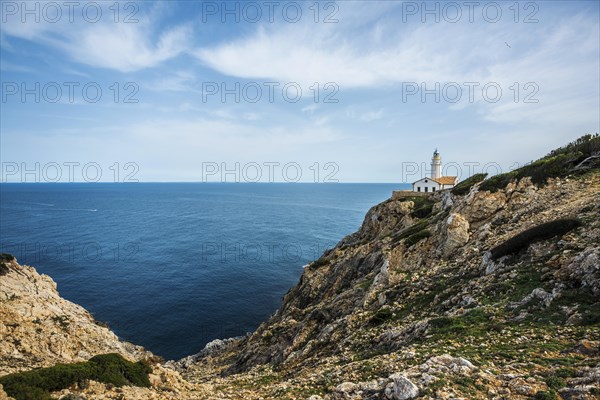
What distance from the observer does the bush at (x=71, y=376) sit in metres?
12.4

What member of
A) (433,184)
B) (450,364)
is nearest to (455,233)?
(450,364)

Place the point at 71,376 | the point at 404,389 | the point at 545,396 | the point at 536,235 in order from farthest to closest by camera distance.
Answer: the point at 536,235 < the point at 71,376 < the point at 404,389 < the point at 545,396

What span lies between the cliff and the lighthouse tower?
52.5 m

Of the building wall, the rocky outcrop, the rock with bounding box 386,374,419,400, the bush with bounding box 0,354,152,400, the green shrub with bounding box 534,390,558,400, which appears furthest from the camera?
the building wall

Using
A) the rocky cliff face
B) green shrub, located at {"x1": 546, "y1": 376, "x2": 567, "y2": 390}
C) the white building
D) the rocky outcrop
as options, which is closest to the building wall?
the white building

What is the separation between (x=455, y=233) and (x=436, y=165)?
70661mm

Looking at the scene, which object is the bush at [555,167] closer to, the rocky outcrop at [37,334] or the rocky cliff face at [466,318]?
the rocky cliff face at [466,318]

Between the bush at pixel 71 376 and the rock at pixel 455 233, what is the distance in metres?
28.3

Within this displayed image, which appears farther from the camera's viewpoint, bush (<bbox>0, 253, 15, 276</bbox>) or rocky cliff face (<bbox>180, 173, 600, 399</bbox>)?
bush (<bbox>0, 253, 15, 276</bbox>)

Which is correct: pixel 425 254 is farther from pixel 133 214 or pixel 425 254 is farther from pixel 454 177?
pixel 133 214

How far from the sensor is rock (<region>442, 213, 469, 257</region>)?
104ft

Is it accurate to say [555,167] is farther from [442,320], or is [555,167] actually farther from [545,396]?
[545,396]

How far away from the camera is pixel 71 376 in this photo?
1393 cm

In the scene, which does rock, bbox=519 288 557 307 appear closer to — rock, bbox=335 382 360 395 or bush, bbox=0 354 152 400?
rock, bbox=335 382 360 395
